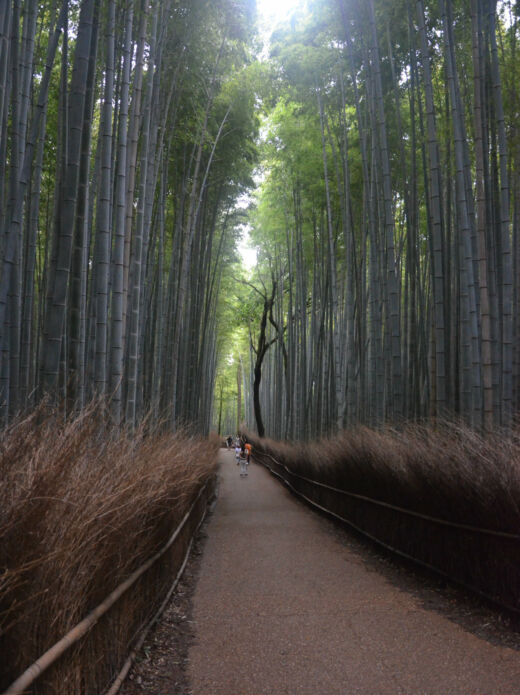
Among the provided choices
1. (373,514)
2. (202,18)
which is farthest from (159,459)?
(202,18)

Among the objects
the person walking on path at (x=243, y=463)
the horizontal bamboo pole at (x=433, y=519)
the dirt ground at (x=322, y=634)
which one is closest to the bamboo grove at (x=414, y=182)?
the horizontal bamboo pole at (x=433, y=519)

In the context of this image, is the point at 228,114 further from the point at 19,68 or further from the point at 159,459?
the point at 159,459

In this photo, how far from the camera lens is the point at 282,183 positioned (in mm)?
12062

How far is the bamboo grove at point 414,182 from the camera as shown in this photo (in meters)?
4.81

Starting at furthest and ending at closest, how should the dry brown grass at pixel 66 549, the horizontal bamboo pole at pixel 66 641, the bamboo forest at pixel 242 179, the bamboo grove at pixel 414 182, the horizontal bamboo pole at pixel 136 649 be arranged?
the bamboo grove at pixel 414 182 → the bamboo forest at pixel 242 179 → the horizontal bamboo pole at pixel 136 649 → the dry brown grass at pixel 66 549 → the horizontal bamboo pole at pixel 66 641

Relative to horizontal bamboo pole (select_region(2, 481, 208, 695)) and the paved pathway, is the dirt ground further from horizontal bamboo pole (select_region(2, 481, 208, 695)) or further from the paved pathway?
horizontal bamboo pole (select_region(2, 481, 208, 695))

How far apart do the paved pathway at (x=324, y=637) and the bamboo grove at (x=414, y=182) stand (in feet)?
5.03

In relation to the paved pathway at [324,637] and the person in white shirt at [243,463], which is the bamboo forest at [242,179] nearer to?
the paved pathway at [324,637]

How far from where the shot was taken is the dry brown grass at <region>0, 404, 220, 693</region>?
4.47 ft

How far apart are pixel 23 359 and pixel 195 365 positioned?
19.0 ft

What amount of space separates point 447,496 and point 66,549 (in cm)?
269

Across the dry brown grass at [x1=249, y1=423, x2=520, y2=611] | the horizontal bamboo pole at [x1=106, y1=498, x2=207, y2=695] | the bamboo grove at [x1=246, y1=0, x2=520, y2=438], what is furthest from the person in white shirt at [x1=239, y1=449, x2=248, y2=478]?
the horizontal bamboo pole at [x1=106, y1=498, x2=207, y2=695]

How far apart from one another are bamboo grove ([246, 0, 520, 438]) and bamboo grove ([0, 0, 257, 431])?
120 cm

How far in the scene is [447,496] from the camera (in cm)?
373
